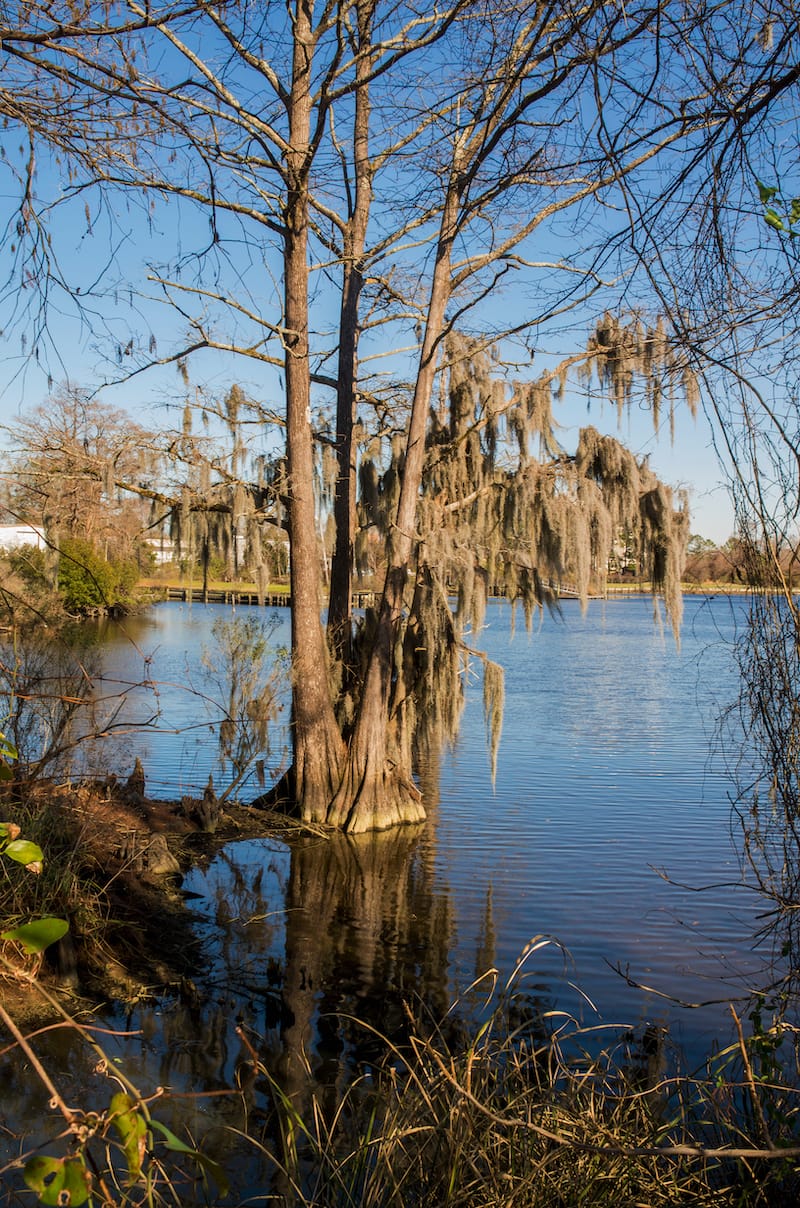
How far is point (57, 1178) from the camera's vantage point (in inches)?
40.7

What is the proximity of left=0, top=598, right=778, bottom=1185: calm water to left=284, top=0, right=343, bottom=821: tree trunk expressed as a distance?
76 cm

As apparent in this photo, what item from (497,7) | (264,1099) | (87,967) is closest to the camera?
(497,7)

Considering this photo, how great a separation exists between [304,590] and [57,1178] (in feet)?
31.4

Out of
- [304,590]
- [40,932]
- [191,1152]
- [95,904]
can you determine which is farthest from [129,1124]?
[304,590]

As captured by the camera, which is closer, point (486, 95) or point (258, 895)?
point (486, 95)

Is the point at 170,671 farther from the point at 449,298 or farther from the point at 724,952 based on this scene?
the point at 724,952

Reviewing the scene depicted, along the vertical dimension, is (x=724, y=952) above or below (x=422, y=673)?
below

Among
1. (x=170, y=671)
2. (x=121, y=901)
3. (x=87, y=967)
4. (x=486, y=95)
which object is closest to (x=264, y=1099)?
(x=87, y=967)

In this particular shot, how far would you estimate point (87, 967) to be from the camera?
601cm

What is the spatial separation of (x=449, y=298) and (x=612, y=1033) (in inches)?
307

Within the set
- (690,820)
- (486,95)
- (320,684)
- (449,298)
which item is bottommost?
(690,820)

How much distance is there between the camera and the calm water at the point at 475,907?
566 cm

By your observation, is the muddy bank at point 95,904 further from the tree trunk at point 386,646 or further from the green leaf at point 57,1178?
the green leaf at point 57,1178

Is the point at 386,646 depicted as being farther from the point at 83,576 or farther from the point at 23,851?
the point at 23,851
